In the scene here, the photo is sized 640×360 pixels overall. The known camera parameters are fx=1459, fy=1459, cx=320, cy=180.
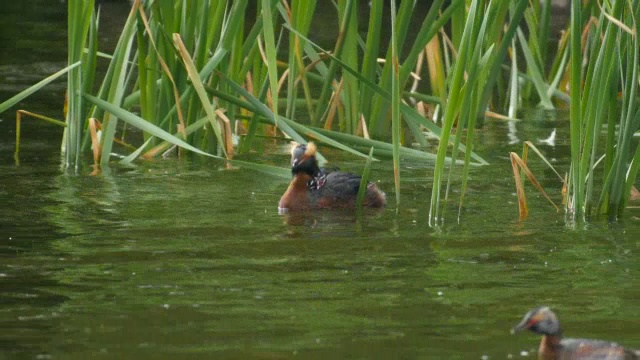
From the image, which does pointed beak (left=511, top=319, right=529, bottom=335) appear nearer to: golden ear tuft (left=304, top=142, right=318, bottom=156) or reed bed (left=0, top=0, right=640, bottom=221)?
reed bed (left=0, top=0, right=640, bottom=221)

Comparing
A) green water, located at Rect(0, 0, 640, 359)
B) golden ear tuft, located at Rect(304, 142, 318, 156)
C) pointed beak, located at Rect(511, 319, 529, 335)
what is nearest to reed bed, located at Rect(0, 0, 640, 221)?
golden ear tuft, located at Rect(304, 142, 318, 156)

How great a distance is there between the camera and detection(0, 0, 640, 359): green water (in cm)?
579

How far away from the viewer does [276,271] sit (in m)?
7.13

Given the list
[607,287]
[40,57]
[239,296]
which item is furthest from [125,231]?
[40,57]

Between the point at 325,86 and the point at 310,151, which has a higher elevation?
the point at 325,86

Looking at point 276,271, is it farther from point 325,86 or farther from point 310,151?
point 325,86

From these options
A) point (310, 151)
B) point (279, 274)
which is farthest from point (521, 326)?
point (310, 151)

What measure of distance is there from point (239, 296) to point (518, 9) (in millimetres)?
2369

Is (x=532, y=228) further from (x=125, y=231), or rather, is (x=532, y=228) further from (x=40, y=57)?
(x=40, y=57)

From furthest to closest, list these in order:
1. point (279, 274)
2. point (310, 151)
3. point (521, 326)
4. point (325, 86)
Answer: point (325, 86) < point (310, 151) < point (279, 274) < point (521, 326)

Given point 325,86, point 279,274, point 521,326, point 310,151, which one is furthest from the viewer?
point 325,86

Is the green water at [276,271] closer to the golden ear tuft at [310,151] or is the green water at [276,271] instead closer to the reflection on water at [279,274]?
the reflection on water at [279,274]

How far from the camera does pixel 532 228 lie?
27.1 ft

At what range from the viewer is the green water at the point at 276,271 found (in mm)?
5785
